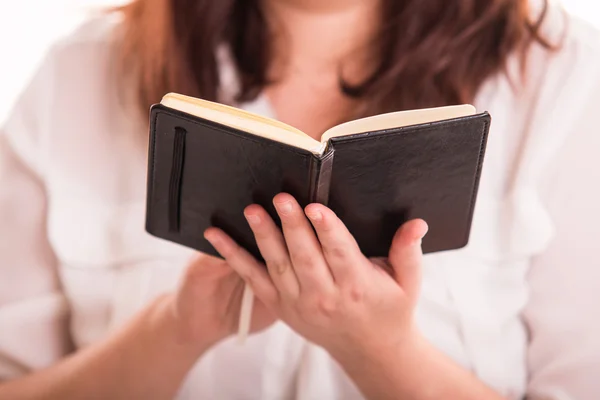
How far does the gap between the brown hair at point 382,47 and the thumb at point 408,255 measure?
0.36m

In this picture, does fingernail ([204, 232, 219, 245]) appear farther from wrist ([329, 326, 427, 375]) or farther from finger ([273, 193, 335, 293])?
wrist ([329, 326, 427, 375])

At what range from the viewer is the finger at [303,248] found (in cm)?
60

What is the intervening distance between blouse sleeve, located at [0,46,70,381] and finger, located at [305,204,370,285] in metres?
0.56

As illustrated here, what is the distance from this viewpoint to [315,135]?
981 mm

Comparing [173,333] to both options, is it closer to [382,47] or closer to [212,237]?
[212,237]

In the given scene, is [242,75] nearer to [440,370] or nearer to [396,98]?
[396,98]

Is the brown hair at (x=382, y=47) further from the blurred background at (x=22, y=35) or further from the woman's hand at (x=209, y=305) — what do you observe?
the blurred background at (x=22, y=35)

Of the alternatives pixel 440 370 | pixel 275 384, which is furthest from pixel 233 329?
pixel 440 370

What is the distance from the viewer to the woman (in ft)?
2.83

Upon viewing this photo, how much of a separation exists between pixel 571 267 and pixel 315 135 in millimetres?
407

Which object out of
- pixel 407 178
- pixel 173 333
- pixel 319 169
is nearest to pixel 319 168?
pixel 319 169

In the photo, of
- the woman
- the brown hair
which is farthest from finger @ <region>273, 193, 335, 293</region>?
the brown hair

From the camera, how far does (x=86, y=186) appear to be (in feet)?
3.31

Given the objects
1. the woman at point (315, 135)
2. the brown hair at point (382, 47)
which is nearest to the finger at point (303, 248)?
the woman at point (315, 135)
